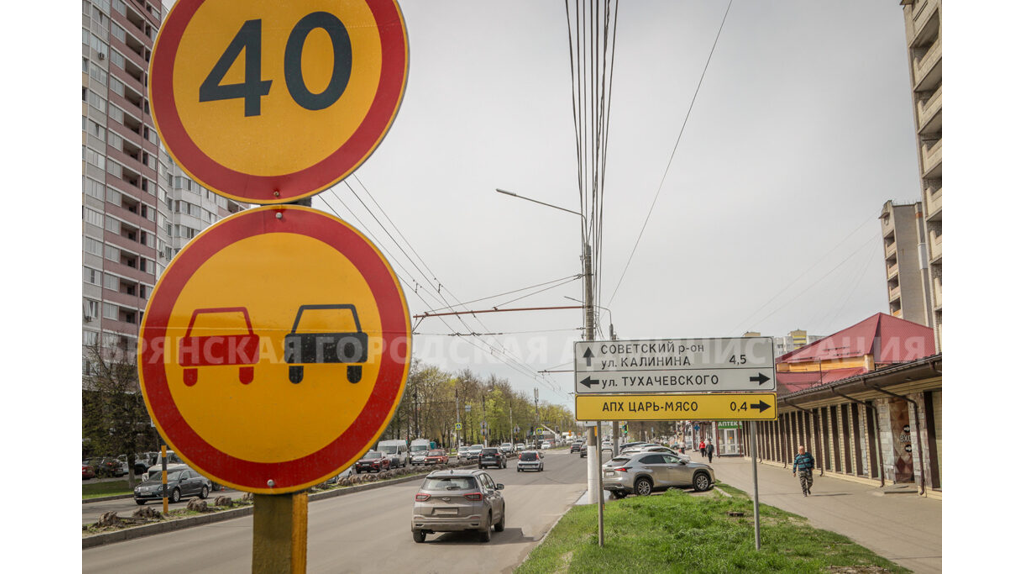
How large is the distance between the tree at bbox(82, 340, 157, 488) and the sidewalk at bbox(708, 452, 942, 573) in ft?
75.6

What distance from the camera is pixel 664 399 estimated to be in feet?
32.0

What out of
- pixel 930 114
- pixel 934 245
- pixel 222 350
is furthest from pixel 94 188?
pixel 222 350

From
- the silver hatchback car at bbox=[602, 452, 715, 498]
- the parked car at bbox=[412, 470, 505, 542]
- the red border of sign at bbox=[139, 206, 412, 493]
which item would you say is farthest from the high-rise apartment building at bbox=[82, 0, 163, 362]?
the red border of sign at bbox=[139, 206, 412, 493]

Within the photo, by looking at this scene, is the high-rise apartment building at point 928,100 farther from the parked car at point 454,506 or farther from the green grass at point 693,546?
the parked car at point 454,506

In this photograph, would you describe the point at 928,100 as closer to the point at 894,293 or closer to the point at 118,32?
the point at 894,293

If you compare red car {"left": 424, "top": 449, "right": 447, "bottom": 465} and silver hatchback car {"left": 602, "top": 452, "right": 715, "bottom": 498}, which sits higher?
silver hatchback car {"left": 602, "top": 452, "right": 715, "bottom": 498}

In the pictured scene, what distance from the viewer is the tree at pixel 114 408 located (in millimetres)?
25953

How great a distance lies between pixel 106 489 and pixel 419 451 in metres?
32.1

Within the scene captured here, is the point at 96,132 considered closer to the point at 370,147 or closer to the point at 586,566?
the point at 586,566

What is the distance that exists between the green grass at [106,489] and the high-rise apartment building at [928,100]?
41.7 meters

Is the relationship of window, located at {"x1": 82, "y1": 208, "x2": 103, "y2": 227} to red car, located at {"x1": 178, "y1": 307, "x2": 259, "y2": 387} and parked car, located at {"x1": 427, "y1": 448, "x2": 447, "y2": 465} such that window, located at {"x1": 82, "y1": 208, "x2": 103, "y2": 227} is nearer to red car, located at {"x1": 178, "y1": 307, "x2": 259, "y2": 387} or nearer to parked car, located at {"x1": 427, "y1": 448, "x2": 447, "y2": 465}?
parked car, located at {"x1": 427, "y1": 448, "x2": 447, "y2": 465}

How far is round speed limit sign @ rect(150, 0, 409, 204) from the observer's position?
1560 millimetres

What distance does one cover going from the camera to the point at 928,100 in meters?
39.2

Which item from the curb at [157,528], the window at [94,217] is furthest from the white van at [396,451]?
the curb at [157,528]
